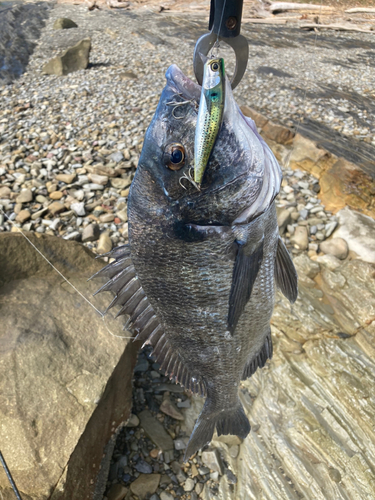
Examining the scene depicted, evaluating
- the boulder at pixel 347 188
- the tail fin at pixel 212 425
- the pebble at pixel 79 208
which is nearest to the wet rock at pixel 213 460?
the tail fin at pixel 212 425

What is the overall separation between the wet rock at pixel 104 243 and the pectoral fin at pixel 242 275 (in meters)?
3.12

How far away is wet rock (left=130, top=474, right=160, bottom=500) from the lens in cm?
271

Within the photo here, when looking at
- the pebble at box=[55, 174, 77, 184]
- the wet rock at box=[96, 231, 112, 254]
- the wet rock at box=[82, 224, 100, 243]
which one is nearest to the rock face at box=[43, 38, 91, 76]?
the pebble at box=[55, 174, 77, 184]

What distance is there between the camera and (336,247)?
13.5ft

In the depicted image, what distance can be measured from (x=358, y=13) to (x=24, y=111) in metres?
9.55

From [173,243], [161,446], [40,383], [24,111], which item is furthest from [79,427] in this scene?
[24,111]

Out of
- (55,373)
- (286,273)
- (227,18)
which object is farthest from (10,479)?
(227,18)

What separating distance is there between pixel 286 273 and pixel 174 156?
790mm

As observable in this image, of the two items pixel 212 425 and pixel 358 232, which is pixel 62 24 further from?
pixel 212 425

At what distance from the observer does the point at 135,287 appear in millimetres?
1684

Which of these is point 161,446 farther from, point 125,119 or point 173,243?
point 125,119

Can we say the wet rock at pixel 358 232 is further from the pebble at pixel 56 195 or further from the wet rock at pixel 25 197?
the wet rock at pixel 25 197

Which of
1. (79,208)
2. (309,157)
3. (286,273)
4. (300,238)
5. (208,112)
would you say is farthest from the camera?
(309,157)

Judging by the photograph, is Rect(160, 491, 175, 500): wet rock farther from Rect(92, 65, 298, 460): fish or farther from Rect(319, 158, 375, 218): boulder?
Rect(319, 158, 375, 218): boulder
